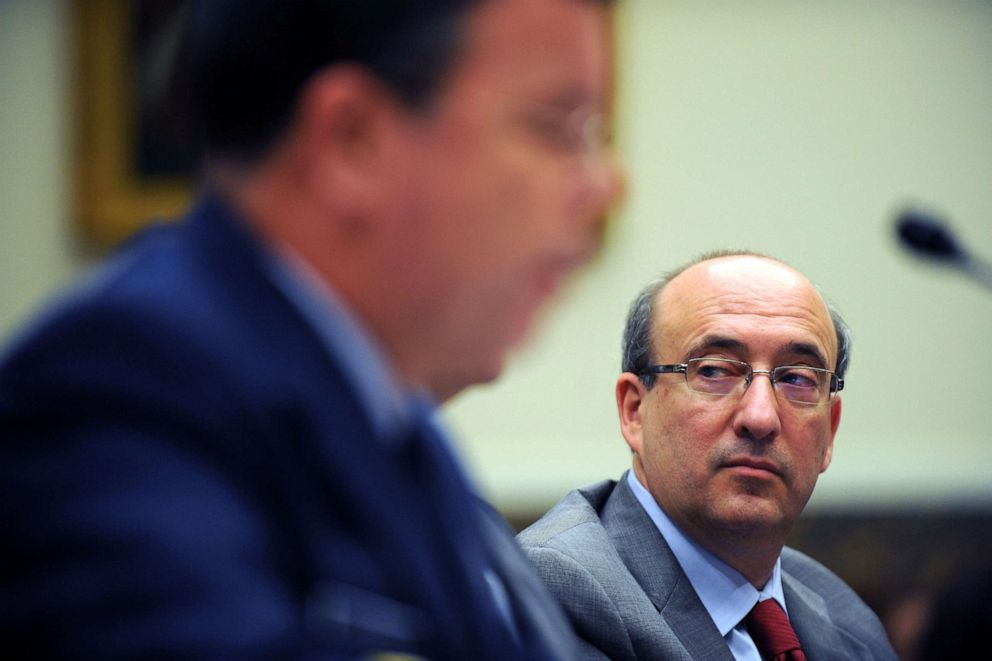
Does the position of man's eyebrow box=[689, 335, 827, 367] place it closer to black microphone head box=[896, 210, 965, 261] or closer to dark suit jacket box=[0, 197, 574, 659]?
black microphone head box=[896, 210, 965, 261]

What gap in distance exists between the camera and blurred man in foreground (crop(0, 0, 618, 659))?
2.33 ft

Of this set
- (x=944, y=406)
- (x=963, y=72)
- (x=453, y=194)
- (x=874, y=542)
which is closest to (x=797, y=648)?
(x=453, y=194)

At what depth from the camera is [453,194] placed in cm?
85

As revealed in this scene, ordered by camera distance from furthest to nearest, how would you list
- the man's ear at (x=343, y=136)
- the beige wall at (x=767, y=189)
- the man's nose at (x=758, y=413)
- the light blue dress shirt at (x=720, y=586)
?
1. the beige wall at (x=767, y=189)
2. the man's nose at (x=758, y=413)
3. the light blue dress shirt at (x=720, y=586)
4. the man's ear at (x=343, y=136)

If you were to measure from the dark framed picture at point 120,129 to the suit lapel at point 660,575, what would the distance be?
408cm

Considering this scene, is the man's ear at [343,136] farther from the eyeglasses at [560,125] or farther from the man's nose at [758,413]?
the man's nose at [758,413]

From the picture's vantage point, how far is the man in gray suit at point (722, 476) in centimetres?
219

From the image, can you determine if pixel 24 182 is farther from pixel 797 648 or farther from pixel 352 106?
pixel 352 106

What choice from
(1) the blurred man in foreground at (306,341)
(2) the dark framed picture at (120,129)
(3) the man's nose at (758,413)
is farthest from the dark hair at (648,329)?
(2) the dark framed picture at (120,129)

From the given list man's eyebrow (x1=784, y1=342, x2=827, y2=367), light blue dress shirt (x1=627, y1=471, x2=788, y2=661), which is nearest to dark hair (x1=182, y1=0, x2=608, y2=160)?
light blue dress shirt (x1=627, y1=471, x2=788, y2=661)

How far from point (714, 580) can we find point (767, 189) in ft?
13.2

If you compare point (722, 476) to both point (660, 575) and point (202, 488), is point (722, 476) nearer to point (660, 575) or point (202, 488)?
point (660, 575)

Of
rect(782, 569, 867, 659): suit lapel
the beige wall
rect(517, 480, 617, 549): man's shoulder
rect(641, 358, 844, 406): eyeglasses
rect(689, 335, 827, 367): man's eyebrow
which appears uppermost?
the beige wall

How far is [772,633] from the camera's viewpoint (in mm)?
2219
